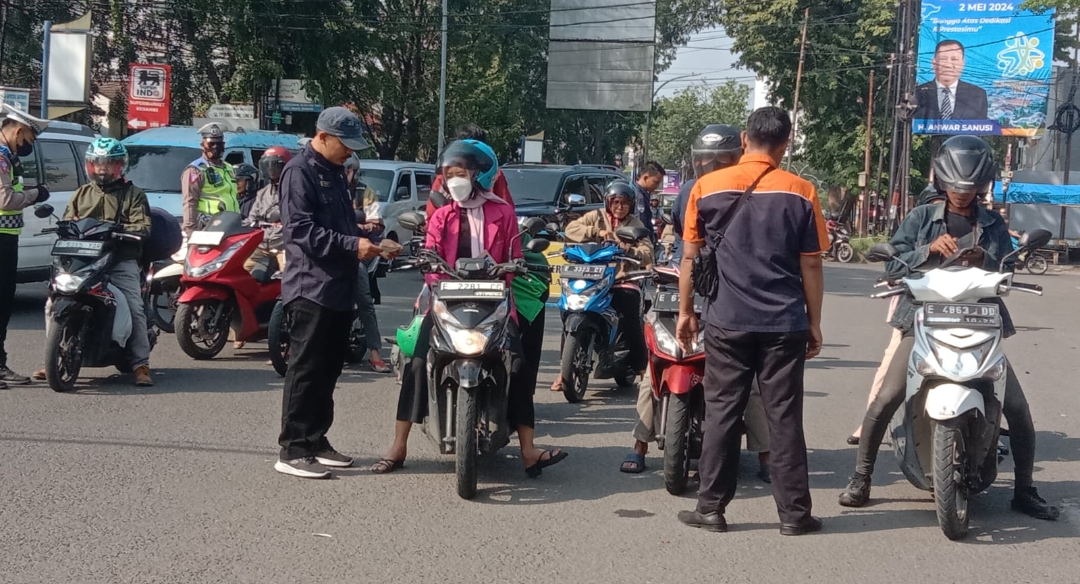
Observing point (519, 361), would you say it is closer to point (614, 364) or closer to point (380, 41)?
point (614, 364)

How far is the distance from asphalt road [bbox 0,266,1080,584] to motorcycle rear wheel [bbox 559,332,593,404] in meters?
0.16

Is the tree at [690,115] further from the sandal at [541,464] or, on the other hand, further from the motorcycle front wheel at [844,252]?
the sandal at [541,464]

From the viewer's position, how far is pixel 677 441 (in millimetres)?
5344

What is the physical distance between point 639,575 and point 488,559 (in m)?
0.61

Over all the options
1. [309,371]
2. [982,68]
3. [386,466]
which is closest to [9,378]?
[309,371]

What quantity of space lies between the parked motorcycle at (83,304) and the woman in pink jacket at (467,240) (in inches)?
109

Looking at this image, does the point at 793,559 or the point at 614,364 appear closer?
the point at 793,559

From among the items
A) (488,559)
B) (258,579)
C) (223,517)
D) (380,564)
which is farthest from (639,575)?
(223,517)

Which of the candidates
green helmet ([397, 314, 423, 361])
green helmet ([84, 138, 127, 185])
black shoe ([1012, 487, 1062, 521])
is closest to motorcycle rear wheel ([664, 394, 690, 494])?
green helmet ([397, 314, 423, 361])

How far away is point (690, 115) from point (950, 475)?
78391 millimetres

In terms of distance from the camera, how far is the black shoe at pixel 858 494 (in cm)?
542

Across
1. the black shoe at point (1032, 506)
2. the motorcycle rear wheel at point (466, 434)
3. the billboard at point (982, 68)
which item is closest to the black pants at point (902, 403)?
the black shoe at point (1032, 506)

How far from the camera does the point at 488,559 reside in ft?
14.8

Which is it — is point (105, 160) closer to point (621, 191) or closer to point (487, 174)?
point (487, 174)
